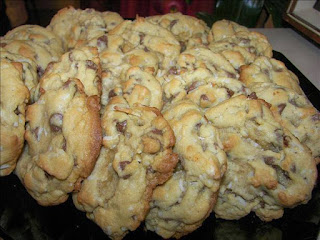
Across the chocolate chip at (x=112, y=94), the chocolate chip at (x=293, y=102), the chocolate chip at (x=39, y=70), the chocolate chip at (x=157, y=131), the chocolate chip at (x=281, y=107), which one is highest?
the chocolate chip at (x=293, y=102)

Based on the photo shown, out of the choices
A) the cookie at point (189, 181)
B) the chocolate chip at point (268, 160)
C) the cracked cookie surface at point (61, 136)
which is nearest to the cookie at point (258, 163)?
the chocolate chip at point (268, 160)

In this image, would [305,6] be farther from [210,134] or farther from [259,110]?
[210,134]

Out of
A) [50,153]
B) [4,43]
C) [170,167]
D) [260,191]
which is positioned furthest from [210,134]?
[4,43]

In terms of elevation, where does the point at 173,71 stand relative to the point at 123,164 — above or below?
above

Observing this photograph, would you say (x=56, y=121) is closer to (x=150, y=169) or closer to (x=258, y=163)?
(x=150, y=169)

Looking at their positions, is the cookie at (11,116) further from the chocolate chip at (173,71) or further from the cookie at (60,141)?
the chocolate chip at (173,71)

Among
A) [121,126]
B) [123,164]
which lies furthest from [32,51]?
[123,164]

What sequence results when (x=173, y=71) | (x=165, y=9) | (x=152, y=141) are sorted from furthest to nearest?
1. (x=165, y=9)
2. (x=173, y=71)
3. (x=152, y=141)

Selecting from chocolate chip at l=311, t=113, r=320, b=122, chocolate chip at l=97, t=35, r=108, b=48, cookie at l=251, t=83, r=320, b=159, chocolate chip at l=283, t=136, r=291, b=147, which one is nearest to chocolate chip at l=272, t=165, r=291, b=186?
chocolate chip at l=283, t=136, r=291, b=147
